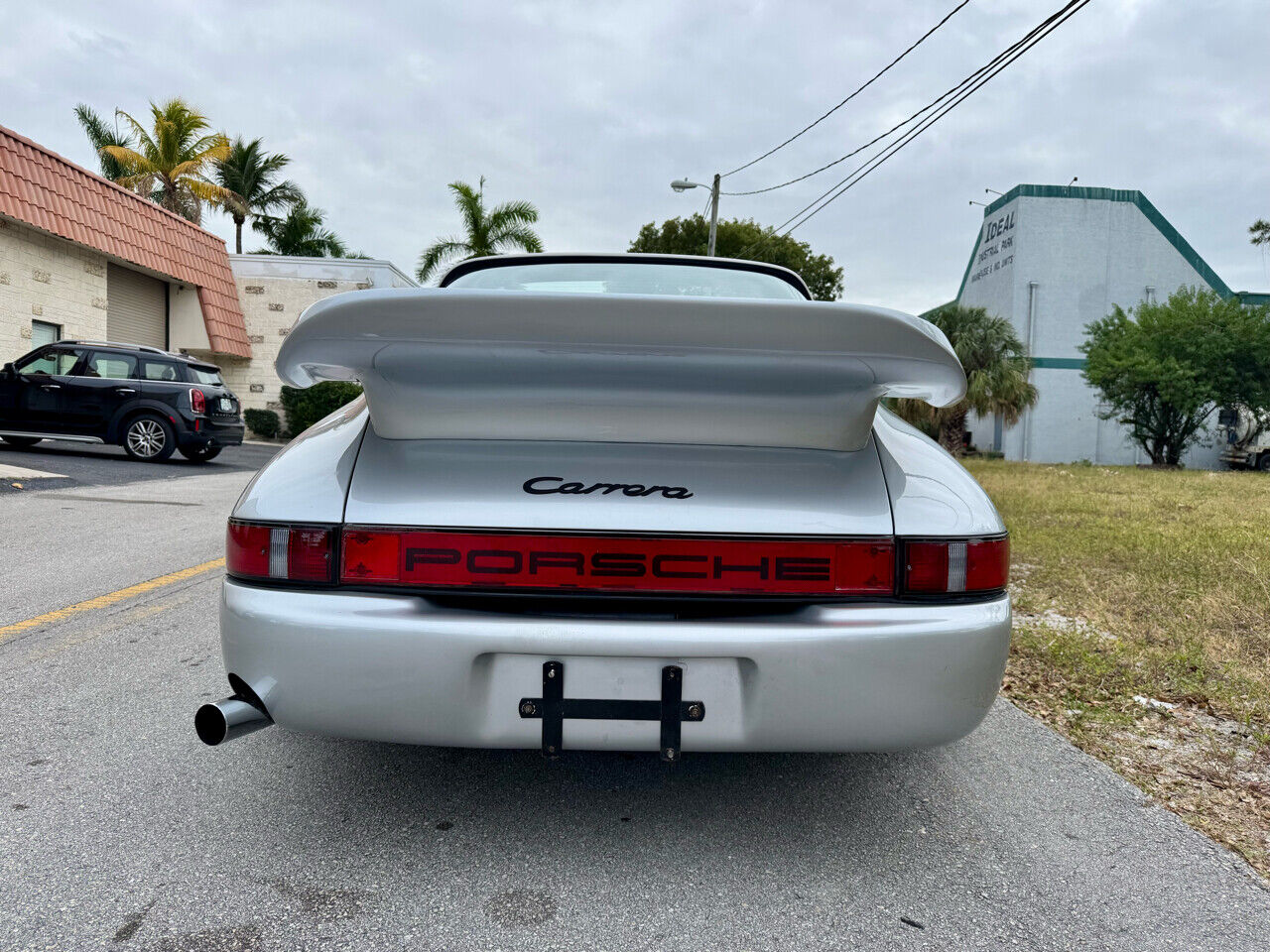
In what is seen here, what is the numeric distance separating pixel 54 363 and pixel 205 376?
76.9 inches

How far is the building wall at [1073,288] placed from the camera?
3184 cm

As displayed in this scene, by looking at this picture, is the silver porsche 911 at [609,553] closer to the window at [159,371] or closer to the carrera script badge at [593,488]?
the carrera script badge at [593,488]

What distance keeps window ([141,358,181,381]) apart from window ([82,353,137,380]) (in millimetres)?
126

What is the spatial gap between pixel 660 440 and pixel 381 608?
70 centimetres

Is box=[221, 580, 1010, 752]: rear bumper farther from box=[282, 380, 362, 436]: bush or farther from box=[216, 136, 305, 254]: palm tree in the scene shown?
box=[216, 136, 305, 254]: palm tree

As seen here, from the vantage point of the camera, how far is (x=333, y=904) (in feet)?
5.74

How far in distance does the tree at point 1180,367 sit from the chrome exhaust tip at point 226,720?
1130 inches

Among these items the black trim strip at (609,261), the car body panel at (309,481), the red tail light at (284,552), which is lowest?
the red tail light at (284,552)

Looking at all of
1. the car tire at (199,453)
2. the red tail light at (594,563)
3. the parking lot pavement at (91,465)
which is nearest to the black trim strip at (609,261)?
the red tail light at (594,563)

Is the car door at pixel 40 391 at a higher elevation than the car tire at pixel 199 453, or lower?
higher

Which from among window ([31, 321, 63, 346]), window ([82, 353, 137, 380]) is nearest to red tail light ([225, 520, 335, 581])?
window ([82, 353, 137, 380])

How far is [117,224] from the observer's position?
17516 millimetres

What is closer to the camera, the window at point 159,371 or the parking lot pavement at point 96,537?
the parking lot pavement at point 96,537

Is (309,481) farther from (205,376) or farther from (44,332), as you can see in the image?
(44,332)
